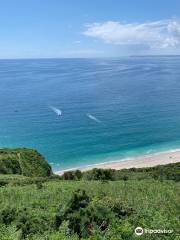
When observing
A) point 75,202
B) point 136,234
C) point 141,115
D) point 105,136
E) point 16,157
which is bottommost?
point 136,234

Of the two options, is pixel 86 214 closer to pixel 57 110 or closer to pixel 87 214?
pixel 87 214

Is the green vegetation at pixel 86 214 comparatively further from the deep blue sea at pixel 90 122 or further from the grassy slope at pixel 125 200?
the deep blue sea at pixel 90 122

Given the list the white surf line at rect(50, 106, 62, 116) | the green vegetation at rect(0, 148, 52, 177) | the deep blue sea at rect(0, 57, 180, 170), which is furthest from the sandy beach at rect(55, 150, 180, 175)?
the white surf line at rect(50, 106, 62, 116)

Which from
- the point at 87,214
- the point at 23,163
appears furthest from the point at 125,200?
the point at 23,163

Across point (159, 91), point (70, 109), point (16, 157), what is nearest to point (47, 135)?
point (70, 109)

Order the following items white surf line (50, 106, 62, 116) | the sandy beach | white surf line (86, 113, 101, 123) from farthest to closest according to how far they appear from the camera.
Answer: white surf line (50, 106, 62, 116), white surf line (86, 113, 101, 123), the sandy beach

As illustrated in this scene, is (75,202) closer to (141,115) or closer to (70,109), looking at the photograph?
(141,115)

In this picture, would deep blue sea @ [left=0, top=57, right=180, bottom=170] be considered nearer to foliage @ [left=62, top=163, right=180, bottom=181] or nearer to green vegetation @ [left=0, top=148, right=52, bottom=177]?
green vegetation @ [left=0, top=148, right=52, bottom=177]

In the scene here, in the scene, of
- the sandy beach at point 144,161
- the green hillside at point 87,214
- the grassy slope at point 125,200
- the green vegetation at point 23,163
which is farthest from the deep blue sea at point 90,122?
the green hillside at point 87,214
